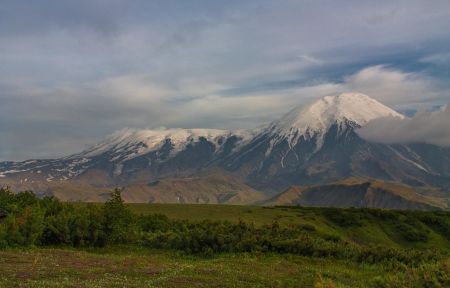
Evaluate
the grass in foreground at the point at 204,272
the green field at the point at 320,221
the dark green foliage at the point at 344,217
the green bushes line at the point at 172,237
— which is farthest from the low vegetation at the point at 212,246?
the dark green foliage at the point at 344,217

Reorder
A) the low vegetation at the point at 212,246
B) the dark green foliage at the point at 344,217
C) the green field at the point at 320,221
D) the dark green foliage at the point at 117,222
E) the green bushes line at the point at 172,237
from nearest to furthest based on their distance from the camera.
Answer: the low vegetation at the point at 212,246
the green bushes line at the point at 172,237
the dark green foliage at the point at 117,222
the green field at the point at 320,221
the dark green foliage at the point at 344,217

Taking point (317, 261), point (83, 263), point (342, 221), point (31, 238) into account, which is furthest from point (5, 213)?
point (342, 221)

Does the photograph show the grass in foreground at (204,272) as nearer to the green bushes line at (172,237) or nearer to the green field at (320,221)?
the green bushes line at (172,237)

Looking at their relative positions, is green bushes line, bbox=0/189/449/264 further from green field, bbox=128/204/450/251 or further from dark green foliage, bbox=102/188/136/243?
green field, bbox=128/204/450/251

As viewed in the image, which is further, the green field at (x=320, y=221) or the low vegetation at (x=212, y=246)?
the green field at (x=320, y=221)

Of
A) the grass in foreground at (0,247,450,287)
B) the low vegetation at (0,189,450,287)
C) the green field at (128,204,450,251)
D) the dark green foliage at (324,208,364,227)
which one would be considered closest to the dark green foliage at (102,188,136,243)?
the low vegetation at (0,189,450,287)

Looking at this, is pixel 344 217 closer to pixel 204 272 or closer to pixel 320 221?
pixel 320 221

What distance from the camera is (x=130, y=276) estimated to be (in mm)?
29531

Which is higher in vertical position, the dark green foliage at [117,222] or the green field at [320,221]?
the dark green foliage at [117,222]

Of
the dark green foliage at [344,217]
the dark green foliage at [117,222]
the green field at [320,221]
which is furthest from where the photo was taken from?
the dark green foliage at [344,217]

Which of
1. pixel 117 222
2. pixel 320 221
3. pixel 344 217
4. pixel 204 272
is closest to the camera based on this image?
pixel 204 272

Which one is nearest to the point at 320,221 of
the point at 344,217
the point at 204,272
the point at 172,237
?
the point at 344,217

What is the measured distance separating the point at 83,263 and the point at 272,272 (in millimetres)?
13772

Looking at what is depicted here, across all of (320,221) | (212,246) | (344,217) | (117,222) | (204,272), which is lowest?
(320,221)
